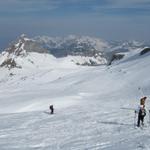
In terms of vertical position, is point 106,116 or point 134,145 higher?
point 106,116

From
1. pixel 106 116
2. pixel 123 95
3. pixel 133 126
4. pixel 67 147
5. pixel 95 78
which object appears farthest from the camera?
pixel 95 78

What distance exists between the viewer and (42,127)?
3145cm

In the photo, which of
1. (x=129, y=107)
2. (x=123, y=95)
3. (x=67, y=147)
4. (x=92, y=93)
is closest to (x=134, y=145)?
(x=67, y=147)

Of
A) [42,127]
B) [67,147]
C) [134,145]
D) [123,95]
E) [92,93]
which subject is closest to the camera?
[134,145]

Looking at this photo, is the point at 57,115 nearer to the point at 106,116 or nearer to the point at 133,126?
the point at 106,116

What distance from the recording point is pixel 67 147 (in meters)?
23.0

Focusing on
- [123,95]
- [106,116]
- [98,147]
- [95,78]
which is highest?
[95,78]

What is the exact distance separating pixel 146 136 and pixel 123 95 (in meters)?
29.5

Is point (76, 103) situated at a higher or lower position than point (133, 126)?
higher

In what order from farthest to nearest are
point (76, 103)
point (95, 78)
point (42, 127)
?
1. point (95, 78)
2. point (76, 103)
3. point (42, 127)

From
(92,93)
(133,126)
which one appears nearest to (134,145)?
(133,126)

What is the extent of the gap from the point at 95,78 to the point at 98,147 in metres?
51.0

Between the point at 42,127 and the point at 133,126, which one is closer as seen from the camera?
the point at 133,126

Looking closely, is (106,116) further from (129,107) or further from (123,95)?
(123,95)
